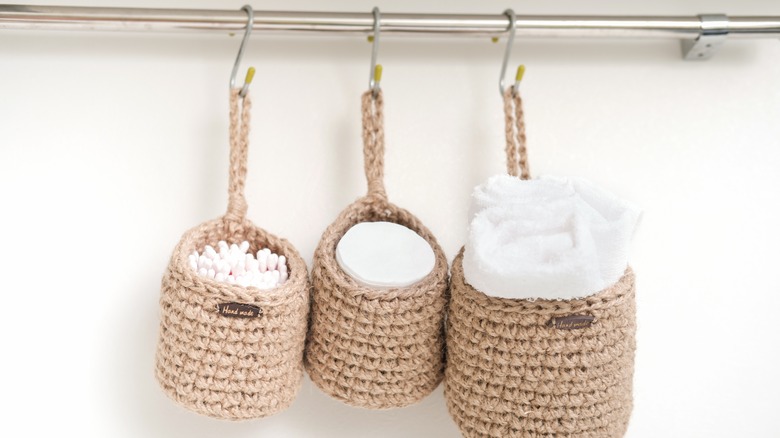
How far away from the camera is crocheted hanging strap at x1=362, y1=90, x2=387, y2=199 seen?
0.74 meters

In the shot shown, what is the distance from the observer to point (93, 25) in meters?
0.71

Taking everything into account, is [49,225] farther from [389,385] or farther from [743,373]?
[743,373]

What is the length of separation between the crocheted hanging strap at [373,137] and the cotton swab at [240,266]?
121mm

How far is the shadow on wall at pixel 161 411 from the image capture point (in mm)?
771

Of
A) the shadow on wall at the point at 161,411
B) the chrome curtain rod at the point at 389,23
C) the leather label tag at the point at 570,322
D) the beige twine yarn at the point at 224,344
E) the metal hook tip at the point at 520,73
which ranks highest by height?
the chrome curtain rod at the point at 389,23

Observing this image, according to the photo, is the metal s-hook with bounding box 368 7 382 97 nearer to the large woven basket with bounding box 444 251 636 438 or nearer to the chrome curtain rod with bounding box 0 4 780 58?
the chrome curtain rod with bounding box 0 4 780 58

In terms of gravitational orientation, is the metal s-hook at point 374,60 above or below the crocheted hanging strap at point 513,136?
above

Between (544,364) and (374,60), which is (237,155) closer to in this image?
(374,60)

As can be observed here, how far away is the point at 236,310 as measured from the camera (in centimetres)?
64

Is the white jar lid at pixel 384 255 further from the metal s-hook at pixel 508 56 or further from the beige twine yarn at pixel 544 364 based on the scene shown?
the metal s-hook at pixel 508 56

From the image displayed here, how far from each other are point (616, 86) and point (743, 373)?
Result: 1.10ft

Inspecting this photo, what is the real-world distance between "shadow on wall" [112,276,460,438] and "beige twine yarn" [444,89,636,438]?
157mm

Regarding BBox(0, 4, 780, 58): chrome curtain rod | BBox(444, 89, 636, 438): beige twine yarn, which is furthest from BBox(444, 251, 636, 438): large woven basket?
BBox(0, 4, 780, 58): chrome curtain rod

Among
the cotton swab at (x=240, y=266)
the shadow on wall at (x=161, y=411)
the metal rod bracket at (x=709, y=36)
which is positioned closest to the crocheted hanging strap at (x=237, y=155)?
the cotton swab at (x=240, y=266)
